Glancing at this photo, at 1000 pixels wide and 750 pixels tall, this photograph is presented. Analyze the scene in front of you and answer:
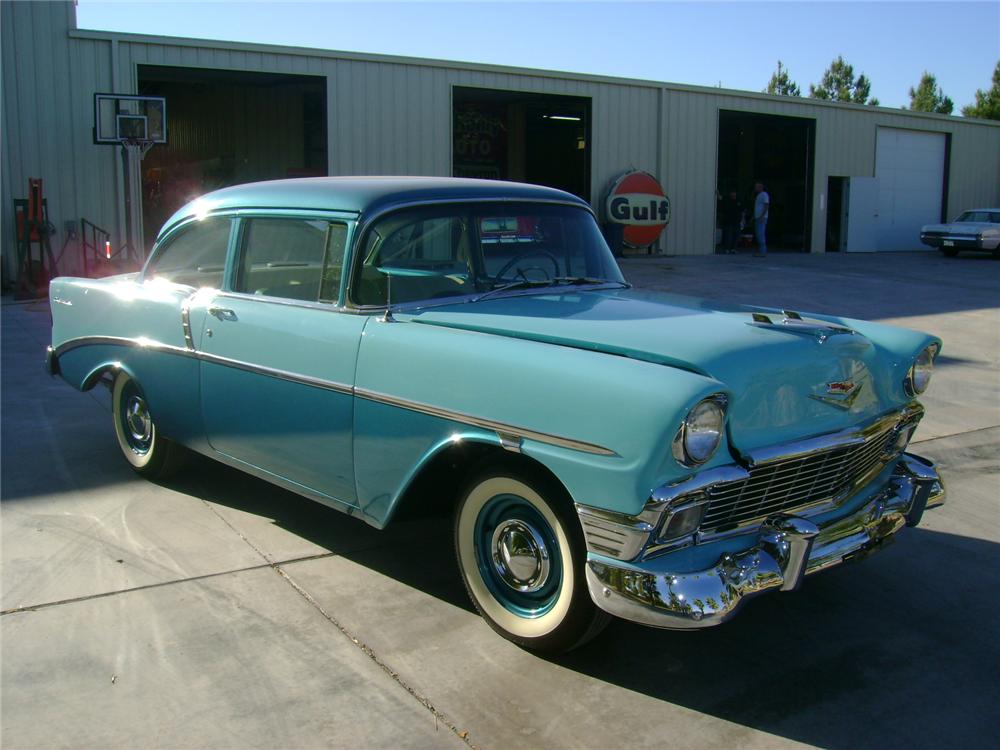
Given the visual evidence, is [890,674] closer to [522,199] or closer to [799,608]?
[799,608]

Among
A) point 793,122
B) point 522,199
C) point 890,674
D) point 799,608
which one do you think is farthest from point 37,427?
point 793,122

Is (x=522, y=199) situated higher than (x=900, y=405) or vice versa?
(x=522, y=199)

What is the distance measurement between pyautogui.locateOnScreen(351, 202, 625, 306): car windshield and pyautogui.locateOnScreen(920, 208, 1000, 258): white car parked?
2275 cm

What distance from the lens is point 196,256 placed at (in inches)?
187

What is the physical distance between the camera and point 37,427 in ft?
20.6

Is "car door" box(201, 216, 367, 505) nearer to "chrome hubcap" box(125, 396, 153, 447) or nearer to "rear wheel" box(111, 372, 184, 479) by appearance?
"rear wheel" box(111, 372, 184, 479)

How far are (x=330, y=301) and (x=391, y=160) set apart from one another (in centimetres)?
1531

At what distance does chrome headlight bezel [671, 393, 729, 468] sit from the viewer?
2787 mm

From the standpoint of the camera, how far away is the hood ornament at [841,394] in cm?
326

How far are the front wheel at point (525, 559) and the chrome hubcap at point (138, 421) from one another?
7.95 feet

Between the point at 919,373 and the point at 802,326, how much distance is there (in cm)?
67

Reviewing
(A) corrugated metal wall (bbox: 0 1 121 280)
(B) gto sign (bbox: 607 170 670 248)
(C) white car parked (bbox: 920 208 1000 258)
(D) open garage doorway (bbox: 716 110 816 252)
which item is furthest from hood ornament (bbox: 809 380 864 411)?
(D) open garage doorway (bbox: 716 110 816 252)

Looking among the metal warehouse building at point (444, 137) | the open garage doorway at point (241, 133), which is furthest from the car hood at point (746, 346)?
the open garage doorway at point (241, 133)

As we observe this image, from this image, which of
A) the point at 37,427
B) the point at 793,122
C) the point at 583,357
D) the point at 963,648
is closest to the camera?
Answer: the point at 583,357
